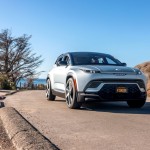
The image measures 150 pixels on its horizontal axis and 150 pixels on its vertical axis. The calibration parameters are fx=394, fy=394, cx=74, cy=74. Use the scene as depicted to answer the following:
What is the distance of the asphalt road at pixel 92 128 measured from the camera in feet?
15.1

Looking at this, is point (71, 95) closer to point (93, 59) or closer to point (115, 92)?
point (115, 92)

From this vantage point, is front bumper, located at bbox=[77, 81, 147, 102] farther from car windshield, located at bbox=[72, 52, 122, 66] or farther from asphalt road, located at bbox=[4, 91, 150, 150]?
car windshield, located at bbox=[72, 52, 122, 66]

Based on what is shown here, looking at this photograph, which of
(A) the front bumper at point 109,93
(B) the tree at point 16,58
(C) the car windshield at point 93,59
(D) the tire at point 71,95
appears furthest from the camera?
(B) the tree at point 16,58

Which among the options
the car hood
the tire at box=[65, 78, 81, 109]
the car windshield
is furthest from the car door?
the car hood

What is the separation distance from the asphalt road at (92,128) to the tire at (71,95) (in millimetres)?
230

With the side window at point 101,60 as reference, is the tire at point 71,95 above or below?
below

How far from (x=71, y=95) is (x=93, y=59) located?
4.36 ft

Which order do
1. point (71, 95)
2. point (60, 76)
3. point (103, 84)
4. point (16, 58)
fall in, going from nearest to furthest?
point (103, 84) → point (71, 95) → point (60, 76) → point (16, 58)

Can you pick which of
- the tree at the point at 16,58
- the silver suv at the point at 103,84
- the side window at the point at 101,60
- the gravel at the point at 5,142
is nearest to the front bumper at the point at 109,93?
the silver suv at the point at 103,84

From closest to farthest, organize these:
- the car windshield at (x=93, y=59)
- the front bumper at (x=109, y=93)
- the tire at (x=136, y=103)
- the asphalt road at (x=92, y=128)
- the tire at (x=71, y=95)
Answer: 1. the asphalt road at (x=92, y=128)
2. the front bumper at (x=109, y=93)
3. the tire at (x=71, y=95)
4. the tire at (x=136, y=103)
5. the car windshield at (x=93, y=59)

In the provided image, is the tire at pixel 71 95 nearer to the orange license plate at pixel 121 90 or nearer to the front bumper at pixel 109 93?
the front bumper at pixel 109 93

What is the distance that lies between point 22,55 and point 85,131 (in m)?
35.8

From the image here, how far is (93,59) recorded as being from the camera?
31.4ft

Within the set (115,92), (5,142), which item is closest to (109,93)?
(115,92)
